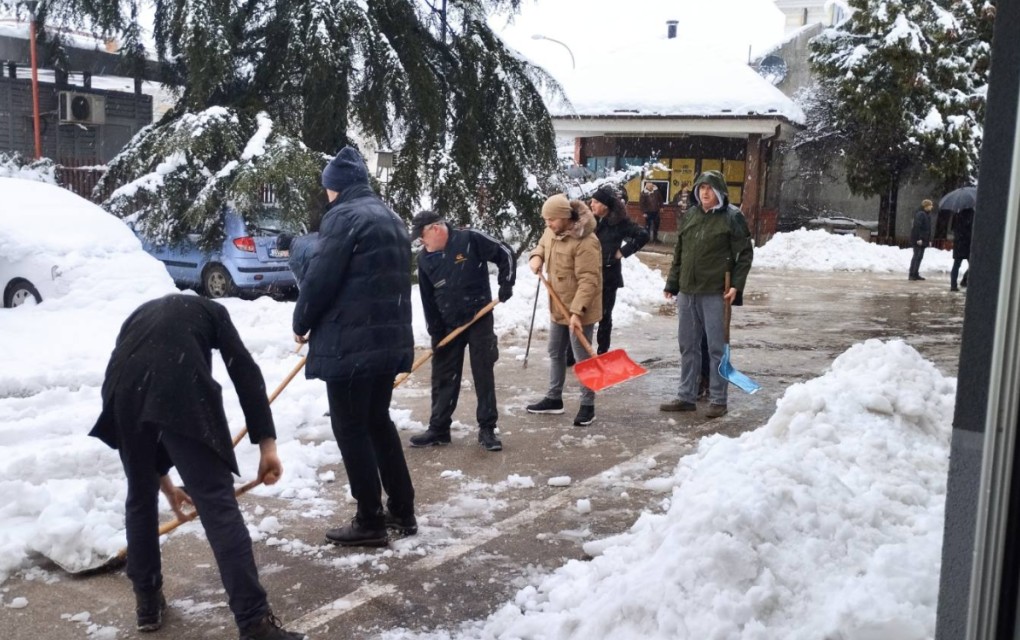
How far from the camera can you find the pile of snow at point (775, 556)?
10.3 feet

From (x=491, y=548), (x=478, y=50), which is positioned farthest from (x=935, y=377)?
(x=478, y=50)

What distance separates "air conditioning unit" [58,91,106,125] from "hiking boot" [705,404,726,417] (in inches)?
597

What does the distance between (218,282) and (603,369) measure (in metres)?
7.68

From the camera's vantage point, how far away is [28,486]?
15.1 ft

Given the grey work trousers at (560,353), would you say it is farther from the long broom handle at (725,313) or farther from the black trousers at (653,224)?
the black trousers at (653,224)

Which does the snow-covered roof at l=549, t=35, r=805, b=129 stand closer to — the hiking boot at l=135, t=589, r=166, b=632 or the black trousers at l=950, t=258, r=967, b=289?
the black trousers at l=950, t=258, r=967, b=289

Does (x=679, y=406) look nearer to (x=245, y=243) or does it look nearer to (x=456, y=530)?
(x=456, y=530)

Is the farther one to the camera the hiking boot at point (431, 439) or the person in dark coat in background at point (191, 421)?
the hiking boot at point (431, 439)

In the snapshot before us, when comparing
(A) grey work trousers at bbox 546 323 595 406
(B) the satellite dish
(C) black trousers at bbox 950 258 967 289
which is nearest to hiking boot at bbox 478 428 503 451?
(A) grey work trousers at bbox 546 323 595 406

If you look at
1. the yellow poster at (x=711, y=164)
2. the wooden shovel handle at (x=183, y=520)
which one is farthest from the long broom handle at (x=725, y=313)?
the yellow poster at (x=711, y=164)

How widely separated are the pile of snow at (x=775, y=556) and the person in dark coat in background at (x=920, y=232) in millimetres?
14579

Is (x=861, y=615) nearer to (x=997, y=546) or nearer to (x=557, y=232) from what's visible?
(x=997, y=546)

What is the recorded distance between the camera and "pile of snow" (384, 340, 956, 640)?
3131 mm

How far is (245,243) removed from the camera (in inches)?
492
